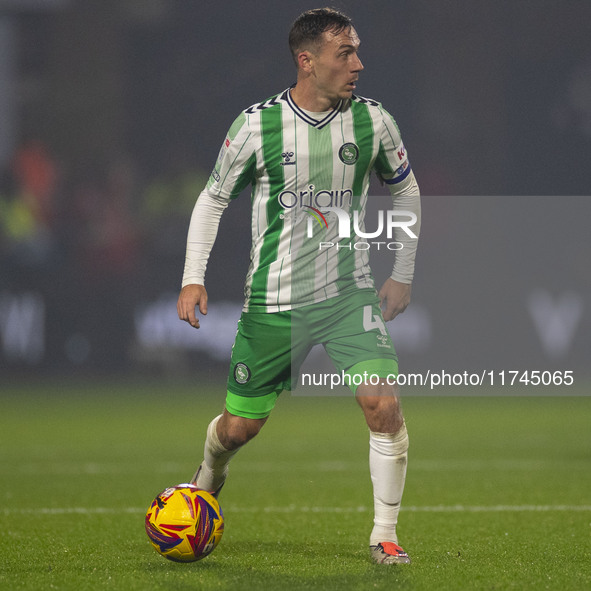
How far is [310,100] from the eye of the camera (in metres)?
4.91

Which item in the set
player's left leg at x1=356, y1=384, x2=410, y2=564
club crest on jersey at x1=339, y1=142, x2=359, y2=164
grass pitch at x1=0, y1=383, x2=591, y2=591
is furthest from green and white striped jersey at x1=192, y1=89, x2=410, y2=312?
grass pitch at x1=0, y1=383, x2=591, y2=591

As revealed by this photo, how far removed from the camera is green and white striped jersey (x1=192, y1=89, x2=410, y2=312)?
4871 millimetres

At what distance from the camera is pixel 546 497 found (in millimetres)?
7250

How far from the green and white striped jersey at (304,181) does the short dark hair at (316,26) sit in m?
0.25

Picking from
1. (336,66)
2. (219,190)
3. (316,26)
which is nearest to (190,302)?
(219,190)

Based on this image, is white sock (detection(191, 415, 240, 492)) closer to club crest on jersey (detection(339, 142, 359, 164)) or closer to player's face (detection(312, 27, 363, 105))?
club crest on jersey (detection(339, 142, 359, 164))

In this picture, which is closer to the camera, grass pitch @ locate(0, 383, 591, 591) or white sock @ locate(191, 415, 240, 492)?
grass pitch @ locate(0, 383, 591, 591)

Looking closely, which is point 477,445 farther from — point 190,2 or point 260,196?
point 190,2

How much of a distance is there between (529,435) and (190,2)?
1192 centimetres

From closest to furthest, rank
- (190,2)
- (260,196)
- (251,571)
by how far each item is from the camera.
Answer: (251,571) < (260,196) < (190,2)

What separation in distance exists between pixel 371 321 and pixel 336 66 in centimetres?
111

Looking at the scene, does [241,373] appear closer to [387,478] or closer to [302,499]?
[387,478]

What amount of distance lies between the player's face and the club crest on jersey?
21 centimetres

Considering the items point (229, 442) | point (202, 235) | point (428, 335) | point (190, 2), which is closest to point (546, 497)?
point (229, 442)
